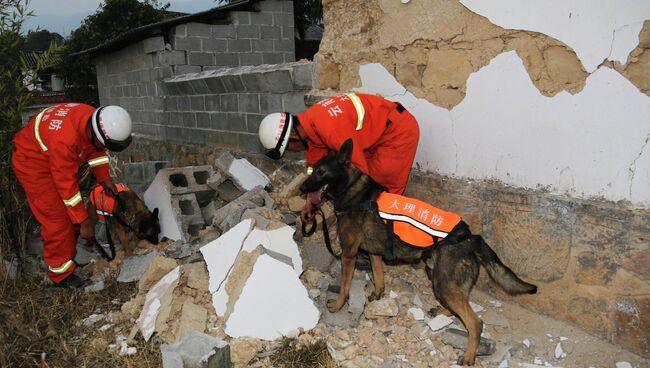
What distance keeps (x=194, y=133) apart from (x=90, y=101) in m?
14.4

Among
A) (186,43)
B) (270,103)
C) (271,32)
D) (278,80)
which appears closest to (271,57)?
(271,32)

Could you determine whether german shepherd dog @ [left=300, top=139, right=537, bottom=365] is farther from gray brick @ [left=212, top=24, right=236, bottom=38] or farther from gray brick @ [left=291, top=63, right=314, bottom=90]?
gray brick @ [left=212, top=24, right=236, bottom=38]

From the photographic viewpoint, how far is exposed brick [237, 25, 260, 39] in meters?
9.55

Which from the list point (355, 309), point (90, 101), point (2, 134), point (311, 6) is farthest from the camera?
point (311, 6)

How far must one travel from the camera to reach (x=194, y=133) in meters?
8.36

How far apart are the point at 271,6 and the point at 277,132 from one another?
22.1 ft

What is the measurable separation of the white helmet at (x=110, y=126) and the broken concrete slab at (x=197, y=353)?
8.28ft

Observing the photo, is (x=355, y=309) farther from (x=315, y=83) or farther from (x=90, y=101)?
(x=90, y=101)

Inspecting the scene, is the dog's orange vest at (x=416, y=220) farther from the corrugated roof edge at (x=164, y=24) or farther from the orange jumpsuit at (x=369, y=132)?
the corrugated roof edge at (x=164, y=24)

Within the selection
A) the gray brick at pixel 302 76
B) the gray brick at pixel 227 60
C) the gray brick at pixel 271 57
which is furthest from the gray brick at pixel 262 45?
the gray brick at pixel 302 76

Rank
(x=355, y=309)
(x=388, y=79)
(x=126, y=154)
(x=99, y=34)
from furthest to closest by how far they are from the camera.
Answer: (x=99, y=34) → (x=126, y=154) → (x=388, y=79) → (x=355, y=309)

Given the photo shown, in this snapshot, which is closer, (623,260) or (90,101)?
(623,260)

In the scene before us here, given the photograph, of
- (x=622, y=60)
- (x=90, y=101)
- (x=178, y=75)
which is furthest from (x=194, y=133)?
(x=90, y=101)

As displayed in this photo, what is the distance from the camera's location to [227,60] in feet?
31.0
